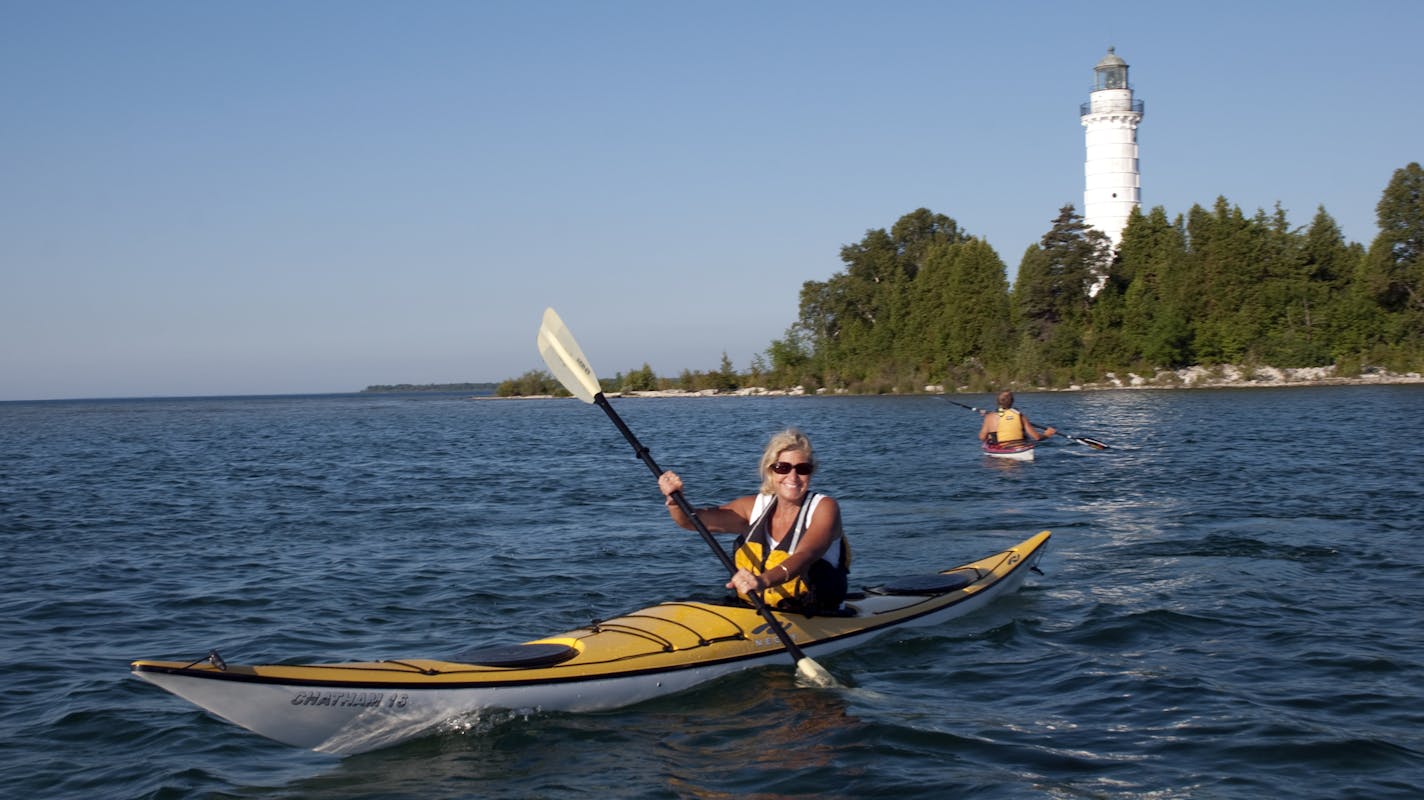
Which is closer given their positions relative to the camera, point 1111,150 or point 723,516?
point 723,516

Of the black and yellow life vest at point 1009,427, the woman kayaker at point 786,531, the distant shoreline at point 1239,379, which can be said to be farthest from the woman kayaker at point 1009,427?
the distant shoreline at point 1239,379

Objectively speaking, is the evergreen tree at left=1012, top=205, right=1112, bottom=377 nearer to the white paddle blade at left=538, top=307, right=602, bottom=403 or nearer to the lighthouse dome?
the lighthouse dome

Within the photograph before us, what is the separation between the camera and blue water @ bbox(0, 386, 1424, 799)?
206 inches

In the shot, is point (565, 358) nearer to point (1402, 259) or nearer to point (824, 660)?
point (824, 660)

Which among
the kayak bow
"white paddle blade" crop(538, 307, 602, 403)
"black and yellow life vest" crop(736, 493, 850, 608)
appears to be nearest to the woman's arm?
"black and yellow life vest" crop(736, 493, 850, 608)

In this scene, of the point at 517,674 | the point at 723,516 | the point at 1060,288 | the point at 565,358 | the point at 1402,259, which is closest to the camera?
the point at 517,674

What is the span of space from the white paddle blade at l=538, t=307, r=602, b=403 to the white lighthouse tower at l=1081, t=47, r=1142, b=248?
5454 centimetres

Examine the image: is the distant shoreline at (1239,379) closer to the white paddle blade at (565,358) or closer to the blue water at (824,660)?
the blue water at (824,660)

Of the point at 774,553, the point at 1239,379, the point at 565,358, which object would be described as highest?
the point at 1239,379

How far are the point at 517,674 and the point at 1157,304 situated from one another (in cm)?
5556

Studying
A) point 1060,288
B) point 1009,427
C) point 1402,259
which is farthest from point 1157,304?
point 1009,427

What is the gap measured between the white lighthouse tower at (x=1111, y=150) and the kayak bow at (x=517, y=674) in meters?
54.9

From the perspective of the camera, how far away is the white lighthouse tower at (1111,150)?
56656 millimetres

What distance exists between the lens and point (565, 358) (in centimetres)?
813
